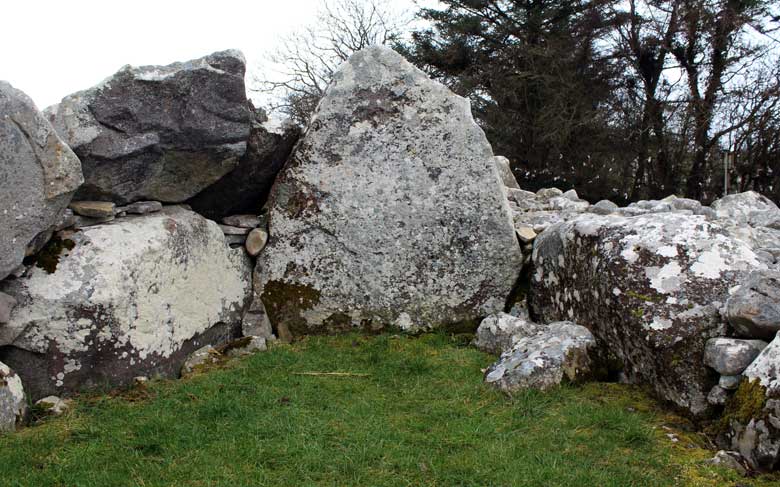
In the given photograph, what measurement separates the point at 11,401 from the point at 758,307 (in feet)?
13.5

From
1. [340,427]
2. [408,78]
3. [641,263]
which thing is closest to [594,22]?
[408,78]

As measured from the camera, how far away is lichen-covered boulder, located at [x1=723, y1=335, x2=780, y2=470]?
2992mm

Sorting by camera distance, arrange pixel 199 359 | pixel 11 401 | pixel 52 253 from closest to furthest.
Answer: pixel 11 401 → pixel 52 253 → pixel 199 359

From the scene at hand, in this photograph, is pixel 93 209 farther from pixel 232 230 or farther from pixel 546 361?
pixel 546 361

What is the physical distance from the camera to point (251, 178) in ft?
18.9

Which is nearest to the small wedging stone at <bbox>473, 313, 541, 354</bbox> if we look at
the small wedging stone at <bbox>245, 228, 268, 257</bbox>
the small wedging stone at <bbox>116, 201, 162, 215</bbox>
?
the small wedging stone at <bbox>245, 228, 268, 257</bbox>

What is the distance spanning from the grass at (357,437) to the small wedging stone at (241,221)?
160 centimetres

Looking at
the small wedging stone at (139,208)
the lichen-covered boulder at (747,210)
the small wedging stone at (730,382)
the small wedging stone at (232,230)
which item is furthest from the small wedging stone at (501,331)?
the lichen-covered boulder at (747,210)

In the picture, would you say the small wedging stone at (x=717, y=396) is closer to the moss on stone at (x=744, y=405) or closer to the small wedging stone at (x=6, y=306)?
the moss on stone at (x=744, y=405)

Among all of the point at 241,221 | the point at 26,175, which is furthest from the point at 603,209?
the point at 26,175

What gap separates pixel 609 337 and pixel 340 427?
1.94m

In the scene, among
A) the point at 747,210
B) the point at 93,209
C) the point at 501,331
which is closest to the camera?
the point at 93,209

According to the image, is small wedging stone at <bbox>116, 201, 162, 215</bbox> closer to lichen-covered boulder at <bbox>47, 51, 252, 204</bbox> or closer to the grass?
lichen-covered boulder at <bbox>47, 51, 252, 204</bbox>

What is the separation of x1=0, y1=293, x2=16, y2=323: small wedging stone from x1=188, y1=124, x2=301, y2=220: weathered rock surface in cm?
179
